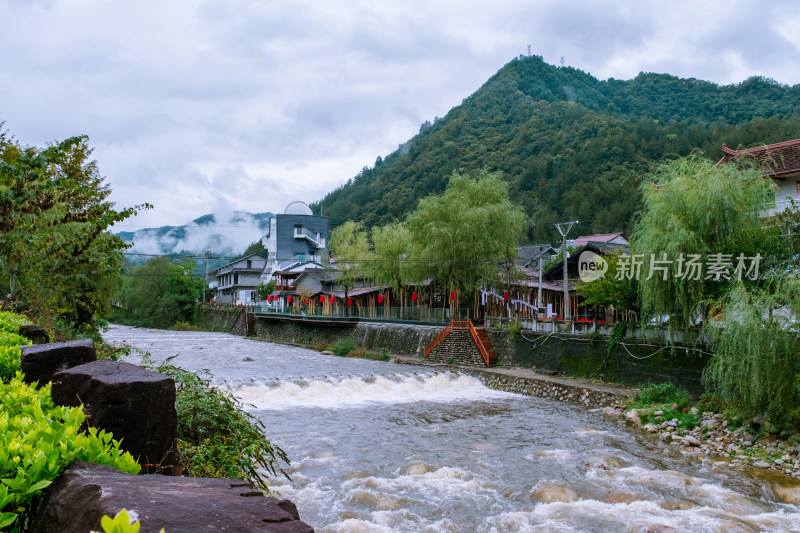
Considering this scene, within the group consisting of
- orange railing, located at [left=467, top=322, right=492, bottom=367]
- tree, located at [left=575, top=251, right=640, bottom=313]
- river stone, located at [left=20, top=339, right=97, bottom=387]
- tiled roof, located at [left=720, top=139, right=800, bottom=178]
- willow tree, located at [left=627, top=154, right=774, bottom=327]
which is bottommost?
orange railing, located at [left=467, top=322, right=492, bottom=367]

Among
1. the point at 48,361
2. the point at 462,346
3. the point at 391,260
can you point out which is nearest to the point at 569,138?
the point at 391,260

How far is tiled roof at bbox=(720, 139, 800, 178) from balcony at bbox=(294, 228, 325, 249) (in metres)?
53.9

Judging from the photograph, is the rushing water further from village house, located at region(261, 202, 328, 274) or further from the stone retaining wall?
village house, located at region(261, 202, 328, 274)

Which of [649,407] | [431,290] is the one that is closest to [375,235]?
[431,290]

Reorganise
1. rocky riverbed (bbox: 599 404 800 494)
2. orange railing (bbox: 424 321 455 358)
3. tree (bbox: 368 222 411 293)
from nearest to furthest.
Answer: rocky riverbed (bbox: 599 404 800 494)
orange railing (bbox: 424 321 455 358)
tree (bbox: 368 222 411 293)

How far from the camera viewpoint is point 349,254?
141 ft

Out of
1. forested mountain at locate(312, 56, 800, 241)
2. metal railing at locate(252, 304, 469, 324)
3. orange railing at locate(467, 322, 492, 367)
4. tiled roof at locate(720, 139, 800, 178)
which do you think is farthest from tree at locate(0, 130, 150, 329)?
forested mountain at locate(312, 56, 800, 241)

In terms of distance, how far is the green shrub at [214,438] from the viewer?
4828mm

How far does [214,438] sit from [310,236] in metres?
65.8

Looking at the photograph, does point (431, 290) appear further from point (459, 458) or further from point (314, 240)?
point (314, 240)

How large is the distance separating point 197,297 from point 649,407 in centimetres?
5378

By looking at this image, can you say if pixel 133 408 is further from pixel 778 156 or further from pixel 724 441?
pixel 778 156

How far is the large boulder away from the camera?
318cm

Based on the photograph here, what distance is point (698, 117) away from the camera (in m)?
70.6
